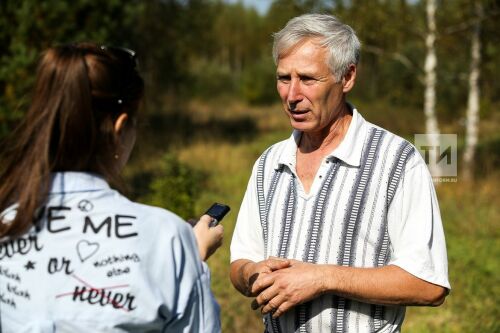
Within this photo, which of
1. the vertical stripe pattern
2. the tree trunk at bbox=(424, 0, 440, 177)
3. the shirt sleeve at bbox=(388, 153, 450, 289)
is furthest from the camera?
the tree trunk at bbox=(424, 0, 440, 177)

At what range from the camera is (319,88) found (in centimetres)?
281

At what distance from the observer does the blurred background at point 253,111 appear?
741 cm

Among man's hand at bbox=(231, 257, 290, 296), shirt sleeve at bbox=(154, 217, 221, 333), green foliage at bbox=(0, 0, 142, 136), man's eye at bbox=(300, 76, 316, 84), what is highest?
green foliage at bbox=(0, 0, 142, 136)

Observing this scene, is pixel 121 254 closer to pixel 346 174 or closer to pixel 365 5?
pixel 346 174

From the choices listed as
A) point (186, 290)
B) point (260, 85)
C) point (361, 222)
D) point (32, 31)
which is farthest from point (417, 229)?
point (260, 85)

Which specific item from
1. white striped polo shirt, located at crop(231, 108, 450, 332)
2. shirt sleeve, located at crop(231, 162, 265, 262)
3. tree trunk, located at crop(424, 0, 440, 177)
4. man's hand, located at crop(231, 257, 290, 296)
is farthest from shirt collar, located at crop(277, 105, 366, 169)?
tree trunk, located at crop(424, 0, 440, 177)

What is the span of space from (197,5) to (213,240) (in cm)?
2205

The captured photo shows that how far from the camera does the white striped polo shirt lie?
2523 millimetres

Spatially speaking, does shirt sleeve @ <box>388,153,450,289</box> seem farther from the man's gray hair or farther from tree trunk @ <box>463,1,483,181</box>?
tree trunk @ <box>463,1,483,181</box>

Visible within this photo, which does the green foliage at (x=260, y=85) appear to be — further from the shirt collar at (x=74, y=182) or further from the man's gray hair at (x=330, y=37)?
the shirt collar at (x=74, y=182)

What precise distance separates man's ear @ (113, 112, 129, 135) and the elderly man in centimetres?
92

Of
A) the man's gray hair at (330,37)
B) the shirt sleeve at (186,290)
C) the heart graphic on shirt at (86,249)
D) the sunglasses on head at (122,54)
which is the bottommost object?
the shirt sleeve at (186,290)

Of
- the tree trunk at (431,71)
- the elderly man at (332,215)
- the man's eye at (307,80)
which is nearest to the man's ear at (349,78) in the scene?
the elderly man at (332,215)

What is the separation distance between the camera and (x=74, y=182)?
182 centimetres
